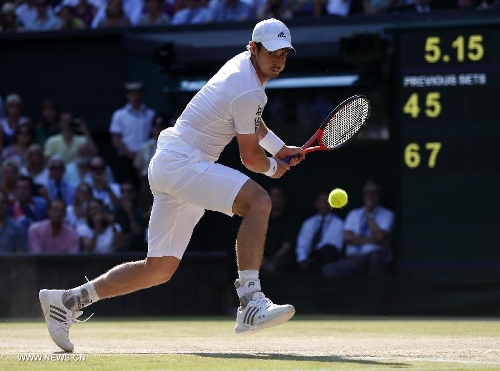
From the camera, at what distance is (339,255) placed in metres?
13.0

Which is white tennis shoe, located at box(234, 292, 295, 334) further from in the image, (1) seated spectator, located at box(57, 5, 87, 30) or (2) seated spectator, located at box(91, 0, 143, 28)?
(1) seated spectator, located at box(57, 5, 87, 30)

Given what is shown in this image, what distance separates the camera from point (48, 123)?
15.3 metres

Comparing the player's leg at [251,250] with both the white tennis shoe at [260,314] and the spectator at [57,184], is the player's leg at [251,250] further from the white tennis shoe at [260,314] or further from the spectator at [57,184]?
the spectator at [57,184]

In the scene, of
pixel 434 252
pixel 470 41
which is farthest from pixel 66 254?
pixel 470 41

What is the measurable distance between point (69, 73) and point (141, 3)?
158 centimetres

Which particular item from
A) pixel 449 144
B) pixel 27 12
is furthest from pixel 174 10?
pixel 449 144

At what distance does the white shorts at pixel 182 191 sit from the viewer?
7051 mm

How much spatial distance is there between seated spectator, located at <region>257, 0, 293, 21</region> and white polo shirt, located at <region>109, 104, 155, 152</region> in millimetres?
1975

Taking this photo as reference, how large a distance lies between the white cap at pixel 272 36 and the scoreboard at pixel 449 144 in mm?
5249

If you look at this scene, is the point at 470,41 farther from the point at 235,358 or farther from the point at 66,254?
the point at 235,358

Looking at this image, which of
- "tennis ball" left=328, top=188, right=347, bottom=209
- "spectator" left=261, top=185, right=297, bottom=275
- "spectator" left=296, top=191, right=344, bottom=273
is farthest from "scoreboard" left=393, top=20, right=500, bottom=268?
"tennis ball" left=328, top=188, right=347, bottom=209

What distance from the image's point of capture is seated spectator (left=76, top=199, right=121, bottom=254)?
13453 millimetres

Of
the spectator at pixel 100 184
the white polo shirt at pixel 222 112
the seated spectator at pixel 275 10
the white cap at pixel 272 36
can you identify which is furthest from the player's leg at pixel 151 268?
the seated spectator at pixel 275 10

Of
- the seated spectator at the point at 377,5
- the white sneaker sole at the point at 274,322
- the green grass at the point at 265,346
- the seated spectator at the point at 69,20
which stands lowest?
the green grass at the point at 265,346
